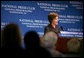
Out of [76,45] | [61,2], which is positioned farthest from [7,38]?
[61,2]

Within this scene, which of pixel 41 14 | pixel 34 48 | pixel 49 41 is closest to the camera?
pixel 34 48

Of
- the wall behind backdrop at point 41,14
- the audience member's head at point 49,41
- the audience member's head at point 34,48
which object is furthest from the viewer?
the wall behind backdrop at point 41,14

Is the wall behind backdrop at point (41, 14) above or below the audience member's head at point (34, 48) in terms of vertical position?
above

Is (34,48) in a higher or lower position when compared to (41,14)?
lower

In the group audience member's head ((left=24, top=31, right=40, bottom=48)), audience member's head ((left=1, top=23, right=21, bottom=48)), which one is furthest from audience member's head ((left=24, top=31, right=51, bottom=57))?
audience member's head ((left=1, top=23, right=21, bottom=48))

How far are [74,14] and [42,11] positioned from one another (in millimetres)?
996

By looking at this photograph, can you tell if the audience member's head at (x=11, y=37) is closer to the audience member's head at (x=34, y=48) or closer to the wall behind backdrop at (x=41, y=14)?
the audience member's head at (x=34, y=48)

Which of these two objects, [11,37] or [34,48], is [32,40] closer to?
[34,48]

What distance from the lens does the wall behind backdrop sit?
5.58 m

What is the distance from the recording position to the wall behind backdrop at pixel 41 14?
18.3ft

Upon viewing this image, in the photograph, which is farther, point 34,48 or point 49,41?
point 49,41

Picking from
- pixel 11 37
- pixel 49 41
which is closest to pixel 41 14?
pixel 49 41

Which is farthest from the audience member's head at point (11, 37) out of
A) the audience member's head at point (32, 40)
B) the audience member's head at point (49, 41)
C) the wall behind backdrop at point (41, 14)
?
the wall behind backdrop at point (41, 14)

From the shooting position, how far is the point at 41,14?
5797 millimetres
